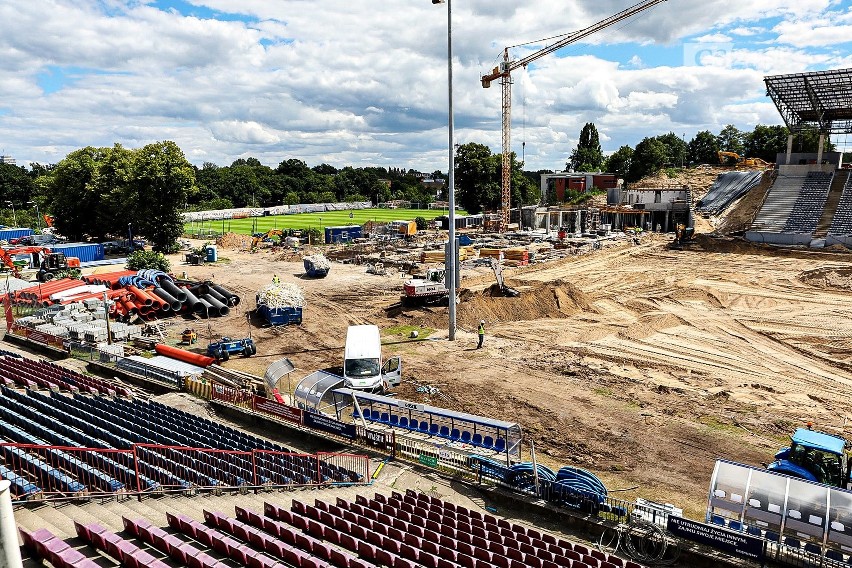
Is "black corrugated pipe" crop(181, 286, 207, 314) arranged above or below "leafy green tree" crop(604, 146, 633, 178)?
below

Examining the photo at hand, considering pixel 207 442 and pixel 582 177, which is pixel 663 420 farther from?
pixel 582 177

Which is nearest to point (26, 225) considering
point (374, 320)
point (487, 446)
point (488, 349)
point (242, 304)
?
point (242, 304)

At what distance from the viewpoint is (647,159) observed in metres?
113

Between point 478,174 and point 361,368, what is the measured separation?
8227 centimetres

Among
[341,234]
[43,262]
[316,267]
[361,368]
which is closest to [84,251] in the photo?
[43,262]

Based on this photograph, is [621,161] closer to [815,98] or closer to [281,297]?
[815,98]

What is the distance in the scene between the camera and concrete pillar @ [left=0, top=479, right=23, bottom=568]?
16.5 feet

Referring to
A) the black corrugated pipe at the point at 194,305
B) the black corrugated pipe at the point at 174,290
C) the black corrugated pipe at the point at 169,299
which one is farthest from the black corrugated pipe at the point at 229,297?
the black corrugated pipe at the point at 169,299

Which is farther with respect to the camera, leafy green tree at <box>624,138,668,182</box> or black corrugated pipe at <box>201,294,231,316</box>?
leafy green tree at <box>624,138,668,182</box>

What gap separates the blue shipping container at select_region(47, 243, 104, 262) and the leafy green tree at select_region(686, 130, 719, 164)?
390ft

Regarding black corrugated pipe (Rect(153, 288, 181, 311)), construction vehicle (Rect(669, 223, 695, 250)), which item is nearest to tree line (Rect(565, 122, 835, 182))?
construction vehicle (Rect(669, 223, 695, 250))

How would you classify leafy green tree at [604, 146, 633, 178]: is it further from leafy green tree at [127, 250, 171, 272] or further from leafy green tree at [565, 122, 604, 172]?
leafy green tree at [127, 250, 171, 272]

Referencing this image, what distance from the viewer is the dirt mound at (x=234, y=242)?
70250 mm

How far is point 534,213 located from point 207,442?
2991 inches
